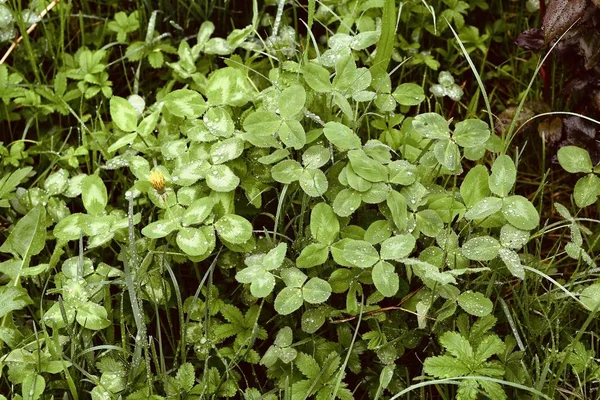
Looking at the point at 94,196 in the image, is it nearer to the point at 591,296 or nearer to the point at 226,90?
the point at 226,90

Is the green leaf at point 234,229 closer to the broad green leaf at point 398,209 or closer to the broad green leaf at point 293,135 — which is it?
the broad green leaf at point 293,135

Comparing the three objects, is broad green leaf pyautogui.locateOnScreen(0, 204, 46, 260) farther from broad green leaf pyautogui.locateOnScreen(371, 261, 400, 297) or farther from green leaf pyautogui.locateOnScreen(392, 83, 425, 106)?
green leaf pyautogui.locateOnScreen(392, 83, 425, 106)

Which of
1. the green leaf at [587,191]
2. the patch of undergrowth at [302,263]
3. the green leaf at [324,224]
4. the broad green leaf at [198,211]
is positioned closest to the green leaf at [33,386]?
the patch of undergrowth at [302,263]

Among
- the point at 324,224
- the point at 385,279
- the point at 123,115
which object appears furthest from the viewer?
the point at 123,115

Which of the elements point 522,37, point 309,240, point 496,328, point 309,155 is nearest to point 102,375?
point 309,240

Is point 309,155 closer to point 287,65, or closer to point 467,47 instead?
point 287,65

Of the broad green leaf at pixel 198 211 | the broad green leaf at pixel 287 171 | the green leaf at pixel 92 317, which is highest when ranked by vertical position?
the broad green leaf at pixel 287 171

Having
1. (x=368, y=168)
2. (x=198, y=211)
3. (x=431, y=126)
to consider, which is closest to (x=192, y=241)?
(x=198, y=211)
